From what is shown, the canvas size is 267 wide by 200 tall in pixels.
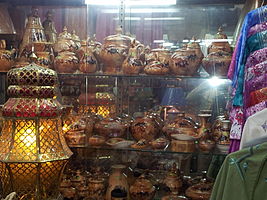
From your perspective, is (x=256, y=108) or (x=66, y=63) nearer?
(x=256, y=108)

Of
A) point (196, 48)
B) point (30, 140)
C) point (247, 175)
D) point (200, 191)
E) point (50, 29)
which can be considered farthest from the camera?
point (50, 29)

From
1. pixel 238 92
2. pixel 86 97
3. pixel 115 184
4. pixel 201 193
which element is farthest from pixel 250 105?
pixel 86 97

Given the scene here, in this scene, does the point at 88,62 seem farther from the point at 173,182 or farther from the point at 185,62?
the point at 173,182

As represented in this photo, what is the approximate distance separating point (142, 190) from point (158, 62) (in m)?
0.75

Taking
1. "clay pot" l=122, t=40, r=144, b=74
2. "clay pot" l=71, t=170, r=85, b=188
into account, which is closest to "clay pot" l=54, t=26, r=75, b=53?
"clay pot" l=122, t=40, r=144, b=74

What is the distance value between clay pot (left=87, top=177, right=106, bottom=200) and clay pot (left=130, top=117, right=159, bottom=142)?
344 mm

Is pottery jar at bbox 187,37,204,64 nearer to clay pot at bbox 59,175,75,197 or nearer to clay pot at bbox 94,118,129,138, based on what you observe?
clay pot at bbox 94,118,129,138

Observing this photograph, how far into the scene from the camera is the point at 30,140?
173cm

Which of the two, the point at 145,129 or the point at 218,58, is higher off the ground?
the point at 218,58

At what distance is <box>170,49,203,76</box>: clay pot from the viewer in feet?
7.05

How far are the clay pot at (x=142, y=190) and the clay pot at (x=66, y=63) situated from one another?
2.61 ft

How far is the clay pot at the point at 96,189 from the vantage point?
2.22m

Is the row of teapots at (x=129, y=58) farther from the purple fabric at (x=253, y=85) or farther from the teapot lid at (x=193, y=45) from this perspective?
the purple fabric at (x=253, y=85)

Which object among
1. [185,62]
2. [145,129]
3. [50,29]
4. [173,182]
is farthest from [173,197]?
[50,29]
